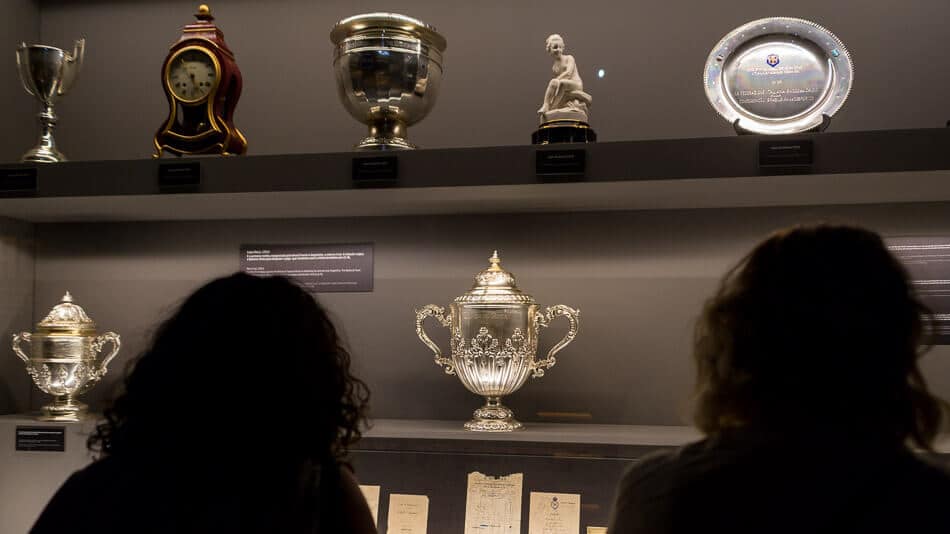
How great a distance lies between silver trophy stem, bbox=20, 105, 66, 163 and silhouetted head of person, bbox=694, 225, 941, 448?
4.58ft

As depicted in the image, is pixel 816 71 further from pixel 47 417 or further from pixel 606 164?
pixel 47 417

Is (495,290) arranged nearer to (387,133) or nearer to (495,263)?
(495,263)

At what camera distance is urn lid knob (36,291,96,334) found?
1785mm

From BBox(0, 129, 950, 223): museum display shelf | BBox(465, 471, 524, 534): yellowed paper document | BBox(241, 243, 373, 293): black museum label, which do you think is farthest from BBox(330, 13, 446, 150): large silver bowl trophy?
BBox(465, 471, 524, 534): yellowed paper document

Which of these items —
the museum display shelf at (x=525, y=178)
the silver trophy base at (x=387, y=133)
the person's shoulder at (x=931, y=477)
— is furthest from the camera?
the silver trophy base at (x=387, y=133)

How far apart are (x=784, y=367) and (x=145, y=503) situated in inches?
24.1

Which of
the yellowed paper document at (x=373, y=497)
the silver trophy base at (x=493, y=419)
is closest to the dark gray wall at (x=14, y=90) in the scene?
the yellowed paper document at (x=373, y=497)

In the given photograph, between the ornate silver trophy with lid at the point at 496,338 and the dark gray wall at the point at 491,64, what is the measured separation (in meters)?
0.40

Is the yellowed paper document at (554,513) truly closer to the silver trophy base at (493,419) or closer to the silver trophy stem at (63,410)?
the silver trophy base at (493,419)

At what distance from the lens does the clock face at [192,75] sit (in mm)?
1740

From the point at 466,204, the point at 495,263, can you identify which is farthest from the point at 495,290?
the point at 466,204

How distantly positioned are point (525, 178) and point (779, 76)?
0.47 metres

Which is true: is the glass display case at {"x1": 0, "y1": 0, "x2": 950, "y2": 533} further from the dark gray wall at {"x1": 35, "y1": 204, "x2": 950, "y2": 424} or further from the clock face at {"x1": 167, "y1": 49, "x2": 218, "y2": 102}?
the clock face at {"x1": 167, "y1": 49, "x2": 218, "y2": 102}

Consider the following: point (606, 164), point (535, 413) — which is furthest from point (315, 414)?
point (535, 413)
